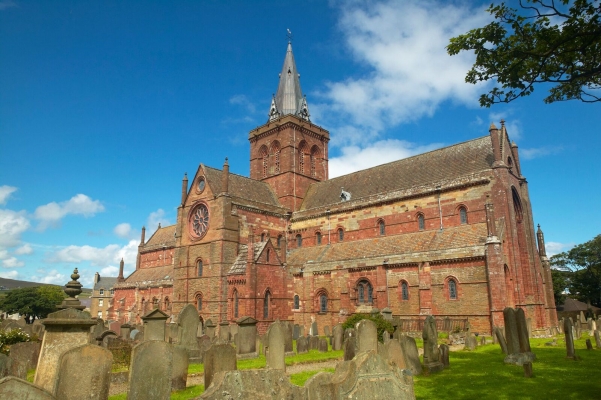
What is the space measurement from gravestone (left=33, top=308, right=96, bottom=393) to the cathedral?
61.1 ft

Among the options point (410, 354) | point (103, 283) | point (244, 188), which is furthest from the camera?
point (103, 283)

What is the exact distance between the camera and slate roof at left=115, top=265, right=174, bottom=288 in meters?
39.8

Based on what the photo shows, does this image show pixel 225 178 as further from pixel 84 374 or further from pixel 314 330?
pixel 84 374

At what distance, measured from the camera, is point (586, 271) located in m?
52.6

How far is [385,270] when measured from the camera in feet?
88.9

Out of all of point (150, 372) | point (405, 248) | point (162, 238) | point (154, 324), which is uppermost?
point (162, 238)

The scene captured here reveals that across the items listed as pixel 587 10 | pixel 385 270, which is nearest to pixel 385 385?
pixel 587 10

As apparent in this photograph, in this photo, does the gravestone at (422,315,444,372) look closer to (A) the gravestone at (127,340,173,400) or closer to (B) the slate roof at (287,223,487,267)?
(A) the gravestone at (127,340,173,400)

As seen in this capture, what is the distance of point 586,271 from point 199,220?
1926 inches

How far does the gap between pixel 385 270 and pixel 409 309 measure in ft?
9.46

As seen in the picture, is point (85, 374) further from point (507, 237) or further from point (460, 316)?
point (507, 237)

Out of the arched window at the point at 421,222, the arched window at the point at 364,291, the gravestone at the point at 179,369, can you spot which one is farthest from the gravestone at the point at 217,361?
the arched window at the point at 421,222

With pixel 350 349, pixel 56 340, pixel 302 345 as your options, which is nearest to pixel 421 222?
pixel 302 345

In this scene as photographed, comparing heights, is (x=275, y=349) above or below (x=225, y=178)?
below
